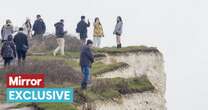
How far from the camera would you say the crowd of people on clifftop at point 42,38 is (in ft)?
143

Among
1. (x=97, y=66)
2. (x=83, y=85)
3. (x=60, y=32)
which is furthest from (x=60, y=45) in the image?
(x=83, y=85)

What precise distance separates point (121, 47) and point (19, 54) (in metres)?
13.5

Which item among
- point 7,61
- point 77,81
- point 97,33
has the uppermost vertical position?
point 97,33

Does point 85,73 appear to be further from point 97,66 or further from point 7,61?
point 97,66

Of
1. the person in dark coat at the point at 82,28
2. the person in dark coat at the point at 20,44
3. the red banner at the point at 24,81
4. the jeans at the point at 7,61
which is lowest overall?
the red banner at the point at 24,81

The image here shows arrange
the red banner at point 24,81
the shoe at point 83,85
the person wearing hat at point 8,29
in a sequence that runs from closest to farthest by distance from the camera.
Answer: the red banner at point 24,81 < the shoe at point 83,85 < the person wearing hat at point 8,29

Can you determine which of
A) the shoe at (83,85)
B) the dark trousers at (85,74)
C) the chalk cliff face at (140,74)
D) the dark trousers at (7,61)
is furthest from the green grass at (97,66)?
the dark trousers at (85,74)

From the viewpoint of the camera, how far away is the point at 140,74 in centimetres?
5909

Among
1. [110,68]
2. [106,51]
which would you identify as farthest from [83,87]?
[106,51]

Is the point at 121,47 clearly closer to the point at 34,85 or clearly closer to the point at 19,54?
the point at 19,54

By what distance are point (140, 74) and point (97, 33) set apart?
4.21 meters

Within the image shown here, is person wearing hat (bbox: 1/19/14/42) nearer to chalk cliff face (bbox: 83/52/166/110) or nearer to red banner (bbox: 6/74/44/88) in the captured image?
chalk cliff face (bbox: 83/52/166/110)

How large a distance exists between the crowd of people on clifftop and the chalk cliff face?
115 cm

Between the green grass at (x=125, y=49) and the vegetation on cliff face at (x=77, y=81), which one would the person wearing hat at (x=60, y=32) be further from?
the green grass at (x=125, y=49)
